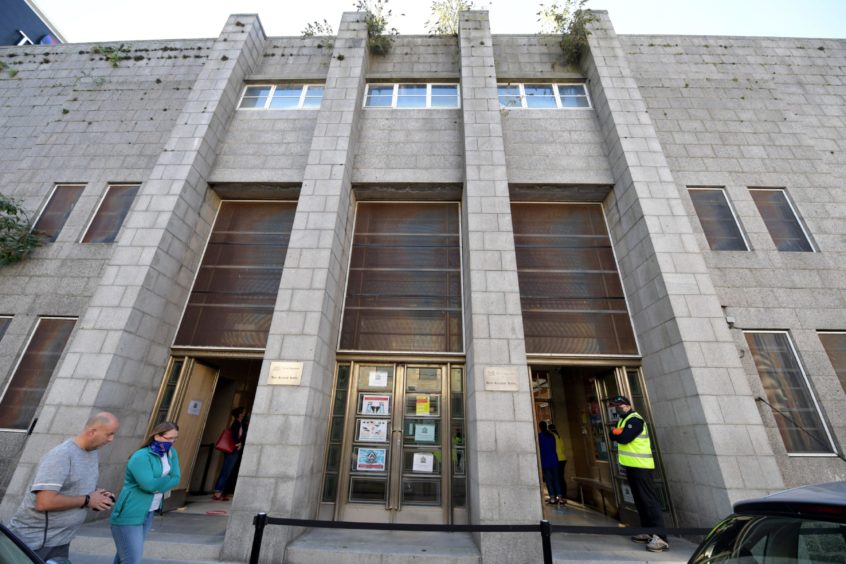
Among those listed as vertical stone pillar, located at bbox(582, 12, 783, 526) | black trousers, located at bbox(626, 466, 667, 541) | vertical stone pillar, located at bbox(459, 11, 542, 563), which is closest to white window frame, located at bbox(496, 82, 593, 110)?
vertical stone pillar, located at bbox(582, 12, 783, 526)

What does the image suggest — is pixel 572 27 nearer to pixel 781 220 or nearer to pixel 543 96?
pixel 543 96

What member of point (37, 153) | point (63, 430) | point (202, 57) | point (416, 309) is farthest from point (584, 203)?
point (37, 153)

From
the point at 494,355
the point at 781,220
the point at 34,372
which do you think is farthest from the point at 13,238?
the point at 781,220

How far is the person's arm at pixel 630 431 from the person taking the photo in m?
5.71

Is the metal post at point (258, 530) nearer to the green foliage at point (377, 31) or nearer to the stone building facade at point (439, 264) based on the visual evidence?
the stone building facade at point (439, 264)

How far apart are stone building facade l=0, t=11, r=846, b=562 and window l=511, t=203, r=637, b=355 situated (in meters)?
0.06

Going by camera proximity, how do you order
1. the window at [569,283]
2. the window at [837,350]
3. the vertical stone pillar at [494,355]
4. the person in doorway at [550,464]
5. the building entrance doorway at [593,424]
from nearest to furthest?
1. the vertical stone pillar at [494,355]
2. the building entrance doorway at [593,424]
3. the window at [837,350]
4. the window at [569,283]
5. the person in doorway at [550,464]

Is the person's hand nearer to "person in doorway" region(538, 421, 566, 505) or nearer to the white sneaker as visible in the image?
the white sneaker

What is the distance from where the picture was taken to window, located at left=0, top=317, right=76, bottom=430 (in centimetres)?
724

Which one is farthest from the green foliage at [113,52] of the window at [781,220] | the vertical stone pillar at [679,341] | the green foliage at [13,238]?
the window at [781,220]

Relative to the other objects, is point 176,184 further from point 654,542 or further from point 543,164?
point 654,542

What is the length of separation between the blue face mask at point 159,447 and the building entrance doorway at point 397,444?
391 cm

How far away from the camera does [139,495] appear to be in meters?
3.48

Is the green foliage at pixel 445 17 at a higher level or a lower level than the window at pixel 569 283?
higher
